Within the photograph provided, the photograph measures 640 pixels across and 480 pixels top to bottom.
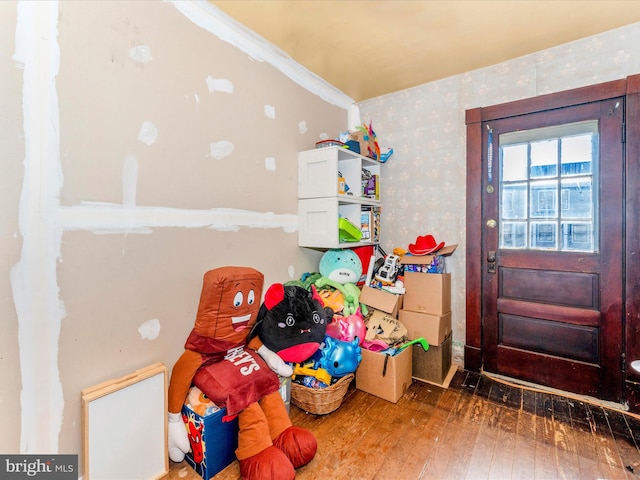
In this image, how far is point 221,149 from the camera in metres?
1.92

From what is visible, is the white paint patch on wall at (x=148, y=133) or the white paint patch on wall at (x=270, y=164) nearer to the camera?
the white paint patch on wall at (x=148, y=133)

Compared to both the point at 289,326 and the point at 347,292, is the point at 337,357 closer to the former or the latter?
the point at 289,326

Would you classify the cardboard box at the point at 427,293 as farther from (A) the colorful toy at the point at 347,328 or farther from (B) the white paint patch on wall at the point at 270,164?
Result: (B) the white paint patch on wall at the point at 270,164

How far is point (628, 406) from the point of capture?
203cm

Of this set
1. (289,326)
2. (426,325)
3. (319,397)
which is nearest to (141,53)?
(289,326)

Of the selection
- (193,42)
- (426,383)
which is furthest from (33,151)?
(426,383)

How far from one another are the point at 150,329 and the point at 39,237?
0.64 metres

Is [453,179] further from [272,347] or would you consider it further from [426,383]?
[272,347]

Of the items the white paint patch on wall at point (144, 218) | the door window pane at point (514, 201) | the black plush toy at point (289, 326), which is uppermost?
the door window pane at point (514, 201)

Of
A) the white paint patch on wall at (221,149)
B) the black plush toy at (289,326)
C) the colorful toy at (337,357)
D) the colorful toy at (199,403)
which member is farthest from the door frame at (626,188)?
the colorful toy at (199,403)

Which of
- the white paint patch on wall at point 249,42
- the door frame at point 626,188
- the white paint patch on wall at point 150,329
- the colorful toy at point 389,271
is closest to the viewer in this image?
the white paint patch on wall at point 150,329

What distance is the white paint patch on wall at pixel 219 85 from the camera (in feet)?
6.09

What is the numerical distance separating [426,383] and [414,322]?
0.46m

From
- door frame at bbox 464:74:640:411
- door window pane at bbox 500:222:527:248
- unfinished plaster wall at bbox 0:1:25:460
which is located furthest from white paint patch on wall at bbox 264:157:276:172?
door window pane at bbox 500:222:527:248
